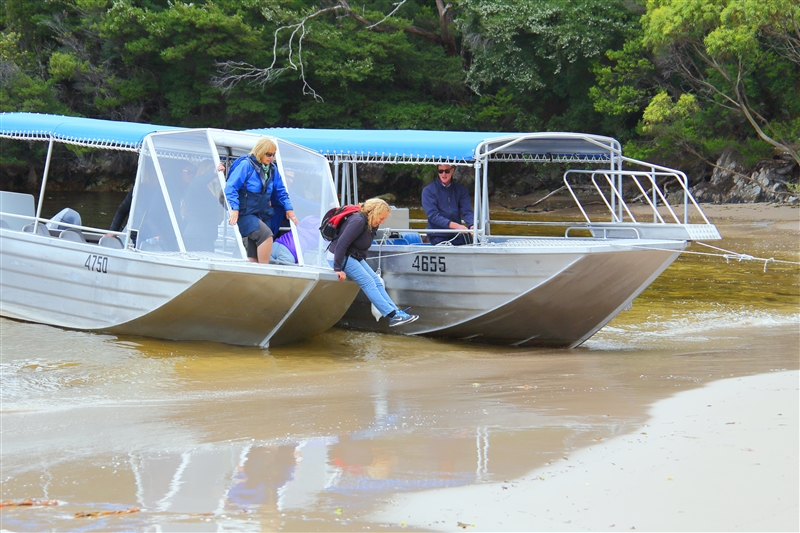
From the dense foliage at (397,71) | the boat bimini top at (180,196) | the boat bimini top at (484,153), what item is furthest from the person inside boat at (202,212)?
the dense foliage at (397,71)

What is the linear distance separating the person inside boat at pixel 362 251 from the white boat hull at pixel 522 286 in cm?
91

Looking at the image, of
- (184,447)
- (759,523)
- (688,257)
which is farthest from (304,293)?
(688,257)

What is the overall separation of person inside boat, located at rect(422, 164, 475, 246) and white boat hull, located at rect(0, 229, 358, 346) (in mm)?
1631

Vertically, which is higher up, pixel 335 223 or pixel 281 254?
pixel 335 223

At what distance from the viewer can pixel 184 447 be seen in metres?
5.37

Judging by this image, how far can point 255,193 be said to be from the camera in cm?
891

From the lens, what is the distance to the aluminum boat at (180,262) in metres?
8.74

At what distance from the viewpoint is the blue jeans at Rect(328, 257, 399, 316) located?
896cm

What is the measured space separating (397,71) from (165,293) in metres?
29.1

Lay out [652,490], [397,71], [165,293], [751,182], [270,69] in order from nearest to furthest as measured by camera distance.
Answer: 1. [652,490]
2. [165,293]
3. [751,182]
4. [270,69]
5. [397,71]

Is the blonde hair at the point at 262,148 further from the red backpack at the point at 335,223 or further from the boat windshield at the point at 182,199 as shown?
the red backpack at the point at 335,223

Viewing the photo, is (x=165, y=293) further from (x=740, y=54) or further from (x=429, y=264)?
(x=740, y=54)

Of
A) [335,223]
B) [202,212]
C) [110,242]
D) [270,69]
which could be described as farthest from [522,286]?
[270,69]

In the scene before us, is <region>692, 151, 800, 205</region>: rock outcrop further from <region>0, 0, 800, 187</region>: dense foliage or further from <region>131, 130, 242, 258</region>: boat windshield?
<region>131, 130, 242, 258</region>: boat windshield
